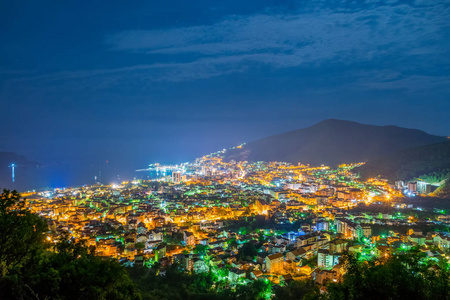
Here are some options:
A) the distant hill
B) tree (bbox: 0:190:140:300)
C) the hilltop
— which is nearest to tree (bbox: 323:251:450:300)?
tree (bbox: 0:190:140:300)

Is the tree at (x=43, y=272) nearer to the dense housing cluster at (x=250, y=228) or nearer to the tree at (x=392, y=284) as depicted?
the tree at (x=392, y=284)

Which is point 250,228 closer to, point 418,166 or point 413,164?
point 418,166

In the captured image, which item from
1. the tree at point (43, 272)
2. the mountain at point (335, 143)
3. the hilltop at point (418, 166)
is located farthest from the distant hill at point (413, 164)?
the tree at point (43, 272)

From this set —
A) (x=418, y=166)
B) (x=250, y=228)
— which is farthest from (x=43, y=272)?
(x=418, y=166)

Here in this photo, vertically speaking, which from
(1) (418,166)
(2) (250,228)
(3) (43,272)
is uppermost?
(1) (418,166)

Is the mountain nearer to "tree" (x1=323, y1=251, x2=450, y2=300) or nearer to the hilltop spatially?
the hilltop

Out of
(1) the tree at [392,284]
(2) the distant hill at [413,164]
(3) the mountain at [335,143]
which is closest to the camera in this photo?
(1) the tree at [392,284]
